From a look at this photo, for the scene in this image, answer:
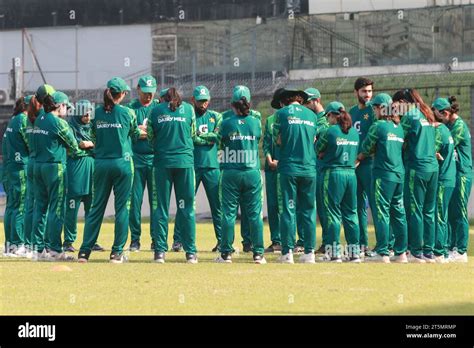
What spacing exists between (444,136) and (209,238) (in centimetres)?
749

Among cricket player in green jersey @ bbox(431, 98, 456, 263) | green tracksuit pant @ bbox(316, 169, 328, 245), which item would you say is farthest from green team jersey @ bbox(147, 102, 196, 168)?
cricket player in green jersey @ bbox(431, 98, 456, 263)

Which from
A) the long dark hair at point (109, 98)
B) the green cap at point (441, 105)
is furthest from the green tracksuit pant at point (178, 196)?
the green cap at point (441, 105)

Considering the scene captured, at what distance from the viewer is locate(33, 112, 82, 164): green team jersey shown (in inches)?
666

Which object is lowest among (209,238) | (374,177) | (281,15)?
(209,238)

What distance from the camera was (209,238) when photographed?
23.8 m

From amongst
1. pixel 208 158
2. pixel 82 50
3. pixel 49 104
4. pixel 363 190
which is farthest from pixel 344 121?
pixel 82 50

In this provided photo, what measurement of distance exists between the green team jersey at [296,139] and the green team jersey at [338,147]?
487 mm

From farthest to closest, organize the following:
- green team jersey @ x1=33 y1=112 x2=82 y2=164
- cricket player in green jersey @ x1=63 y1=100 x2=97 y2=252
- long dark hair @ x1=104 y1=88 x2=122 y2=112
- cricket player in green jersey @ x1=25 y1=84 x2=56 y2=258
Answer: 1. cricket player in green jersey @ x1=63 y1=100 x2=97 y2=252
2. cricket player in green jersey @ x1=25 y1=84 x2=56 y2=258
3. green team jersey @ x1=33 y1=112 x2=82 y2=164
4. long dark hair @ x1=104 y1=88 x2=122 y2=112

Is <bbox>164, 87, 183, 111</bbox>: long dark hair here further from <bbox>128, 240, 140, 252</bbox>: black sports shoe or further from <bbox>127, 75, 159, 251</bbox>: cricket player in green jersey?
<bbox>128, 240, 140, 252</bbox>: black sports shoe

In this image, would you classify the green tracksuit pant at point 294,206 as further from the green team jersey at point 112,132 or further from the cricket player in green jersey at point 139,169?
the cricket player in green jersey at point 139,169

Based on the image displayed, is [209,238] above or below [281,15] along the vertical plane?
below

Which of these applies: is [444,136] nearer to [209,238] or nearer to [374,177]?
[374,177]

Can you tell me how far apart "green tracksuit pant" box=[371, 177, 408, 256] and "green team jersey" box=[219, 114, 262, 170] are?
173cm
